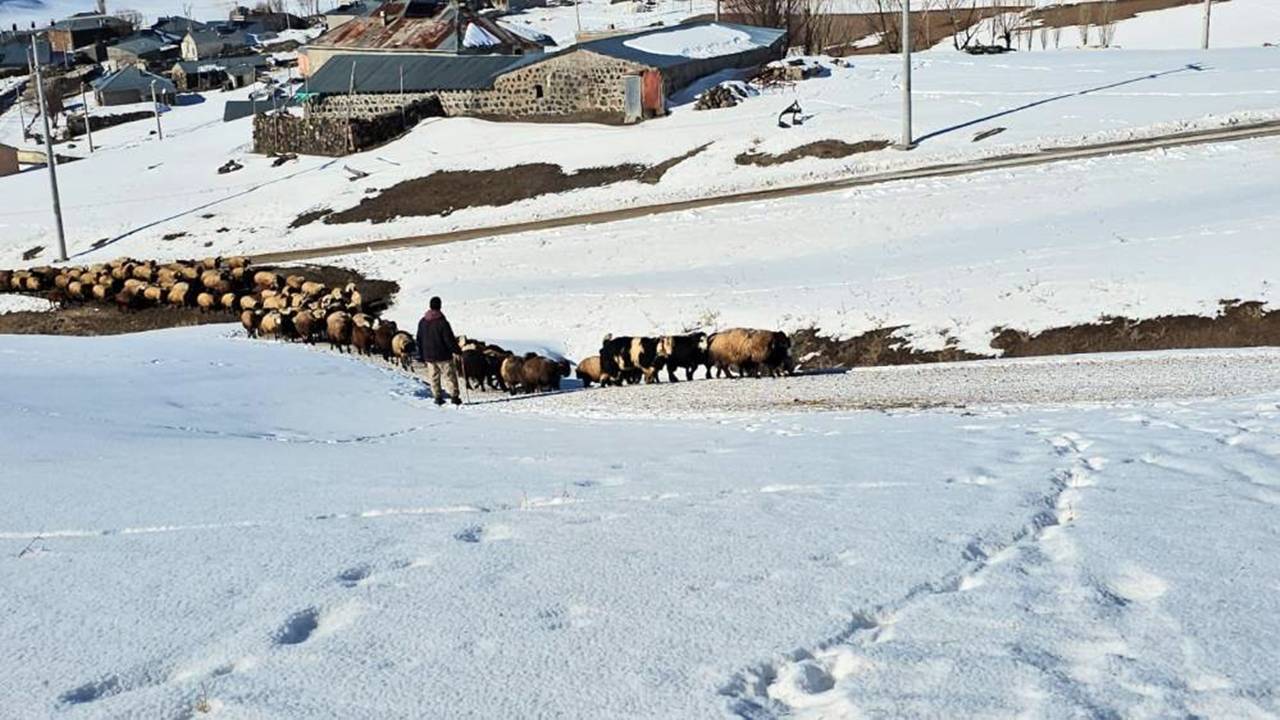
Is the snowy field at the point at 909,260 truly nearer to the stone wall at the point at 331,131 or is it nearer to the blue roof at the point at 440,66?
the stone wall at the point at 331,131

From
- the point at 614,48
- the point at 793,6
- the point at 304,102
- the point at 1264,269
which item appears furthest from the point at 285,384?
the point at 793,6

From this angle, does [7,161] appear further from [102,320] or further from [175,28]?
[175,28]

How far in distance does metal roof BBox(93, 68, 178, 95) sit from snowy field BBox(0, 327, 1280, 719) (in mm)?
113801

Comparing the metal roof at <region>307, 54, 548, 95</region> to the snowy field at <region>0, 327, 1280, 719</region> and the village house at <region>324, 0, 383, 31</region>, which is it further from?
the village house at <region>324, 0, 383, 31</region>

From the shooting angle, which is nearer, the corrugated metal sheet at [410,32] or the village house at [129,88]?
the corrugated metal sheet at [410,32]

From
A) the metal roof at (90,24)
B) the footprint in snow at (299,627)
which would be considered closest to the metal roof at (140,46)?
the metal roof at (90,24)

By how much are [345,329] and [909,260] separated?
1329 centimetres

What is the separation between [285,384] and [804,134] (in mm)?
28714

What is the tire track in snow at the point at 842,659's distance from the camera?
609 centimetres

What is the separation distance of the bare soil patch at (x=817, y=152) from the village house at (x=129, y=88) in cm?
8632

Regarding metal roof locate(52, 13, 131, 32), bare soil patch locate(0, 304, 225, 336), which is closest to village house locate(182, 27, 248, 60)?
metal roof locate(52, 13, 131, 32)

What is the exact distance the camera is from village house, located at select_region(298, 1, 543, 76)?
239 ft

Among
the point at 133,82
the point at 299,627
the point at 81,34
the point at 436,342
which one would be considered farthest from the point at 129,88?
the point at 299,627

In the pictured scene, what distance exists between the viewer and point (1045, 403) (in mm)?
16578
